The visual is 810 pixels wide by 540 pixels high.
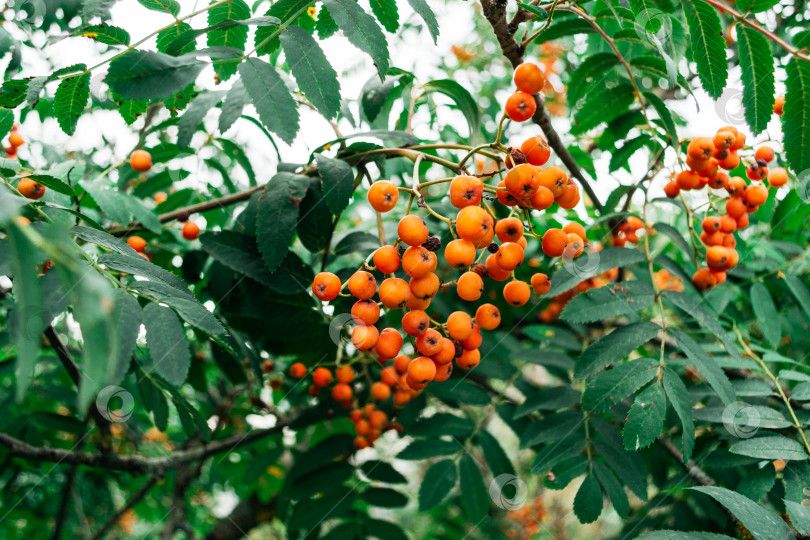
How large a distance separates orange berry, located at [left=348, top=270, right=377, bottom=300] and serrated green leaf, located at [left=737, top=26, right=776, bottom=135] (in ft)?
3.67

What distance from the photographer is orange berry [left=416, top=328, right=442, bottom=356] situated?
1336 millimetres

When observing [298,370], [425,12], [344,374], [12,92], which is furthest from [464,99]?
[12,92]

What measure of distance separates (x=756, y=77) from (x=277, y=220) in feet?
4.50

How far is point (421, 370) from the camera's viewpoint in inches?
52.1

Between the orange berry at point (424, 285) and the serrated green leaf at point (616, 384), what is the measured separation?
529 millimetres

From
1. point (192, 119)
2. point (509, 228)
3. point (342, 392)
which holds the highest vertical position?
point (192, 119)

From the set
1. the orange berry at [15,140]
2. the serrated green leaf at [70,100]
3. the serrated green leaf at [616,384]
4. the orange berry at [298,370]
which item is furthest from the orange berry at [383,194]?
the orange berry at [15,140]

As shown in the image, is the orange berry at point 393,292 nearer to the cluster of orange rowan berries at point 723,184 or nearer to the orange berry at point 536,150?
the orange berry at point 536,150

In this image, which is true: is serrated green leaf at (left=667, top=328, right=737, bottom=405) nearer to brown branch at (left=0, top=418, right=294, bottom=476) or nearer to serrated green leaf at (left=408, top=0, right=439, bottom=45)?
serrated green leaf at (left=408, top=0, right=439, bottom=45)

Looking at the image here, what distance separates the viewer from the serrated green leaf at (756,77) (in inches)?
57.3

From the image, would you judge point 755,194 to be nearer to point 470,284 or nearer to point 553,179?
point 553,179

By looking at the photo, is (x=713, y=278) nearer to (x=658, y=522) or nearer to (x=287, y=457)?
(x=658, y=522)

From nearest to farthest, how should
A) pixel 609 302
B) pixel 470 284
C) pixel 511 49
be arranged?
pixel 470 284
pixel 511 49
pixel 609 302

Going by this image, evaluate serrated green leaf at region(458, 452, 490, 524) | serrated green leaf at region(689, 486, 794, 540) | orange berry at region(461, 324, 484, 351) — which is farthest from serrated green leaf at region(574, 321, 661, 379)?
serrated green leaf at region(458, 452, 490, 524)
